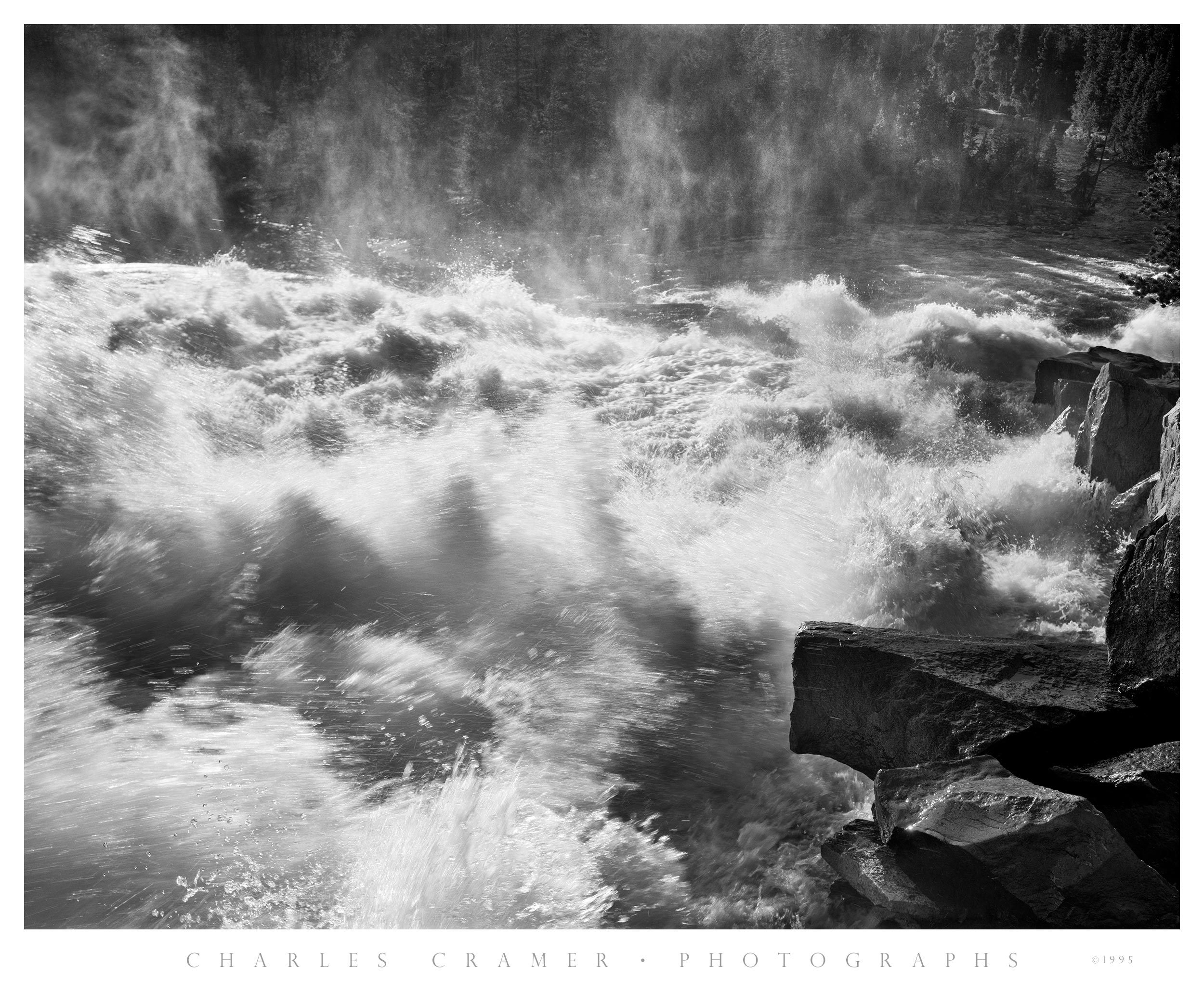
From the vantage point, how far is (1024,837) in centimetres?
237

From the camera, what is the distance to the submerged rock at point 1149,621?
2736 millimetres

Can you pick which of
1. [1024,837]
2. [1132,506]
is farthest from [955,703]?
[1132,506]

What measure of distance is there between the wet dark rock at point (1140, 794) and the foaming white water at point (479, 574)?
0.68 m

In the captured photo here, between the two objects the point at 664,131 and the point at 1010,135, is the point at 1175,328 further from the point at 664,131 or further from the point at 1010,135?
the point at 664,131

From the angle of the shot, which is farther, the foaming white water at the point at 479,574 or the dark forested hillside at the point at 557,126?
the dark forested hillside at the point at 557,126

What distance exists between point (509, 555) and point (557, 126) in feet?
6.32

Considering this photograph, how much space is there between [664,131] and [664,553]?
191cm

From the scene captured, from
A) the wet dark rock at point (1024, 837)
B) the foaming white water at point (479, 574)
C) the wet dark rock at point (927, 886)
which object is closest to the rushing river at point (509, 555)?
the foaming white water at point (479, 574)

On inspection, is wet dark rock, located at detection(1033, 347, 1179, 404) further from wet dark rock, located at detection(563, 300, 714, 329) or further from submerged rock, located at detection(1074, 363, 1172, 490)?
wet dark rock, located at detection(563, 300, 714, 329)

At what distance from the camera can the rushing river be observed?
2811mm

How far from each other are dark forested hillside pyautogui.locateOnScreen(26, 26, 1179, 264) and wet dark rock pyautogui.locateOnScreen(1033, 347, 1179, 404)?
0.63 meters

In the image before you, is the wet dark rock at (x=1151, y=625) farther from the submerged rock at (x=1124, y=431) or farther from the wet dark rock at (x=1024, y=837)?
the submerged rock at (x=1124, y=431)

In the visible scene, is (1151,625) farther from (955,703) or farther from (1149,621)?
(955,703)

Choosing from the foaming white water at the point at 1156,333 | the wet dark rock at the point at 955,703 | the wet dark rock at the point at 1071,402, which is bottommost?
the wet dark rock at the point at 955,703
